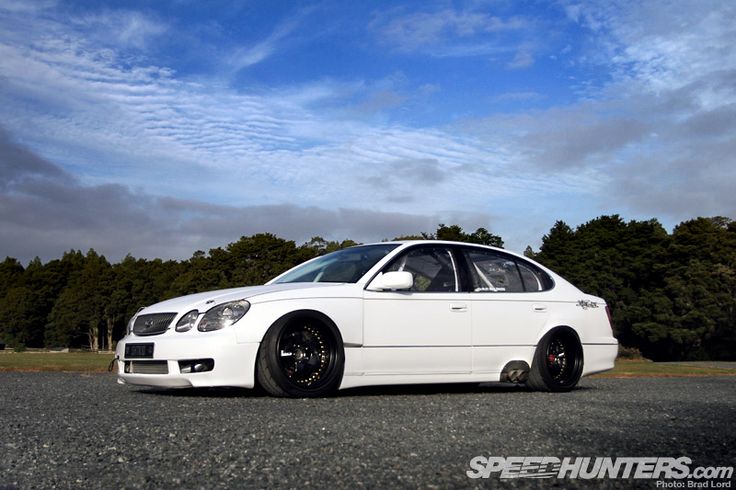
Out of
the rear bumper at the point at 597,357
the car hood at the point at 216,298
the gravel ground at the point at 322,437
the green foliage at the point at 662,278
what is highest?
the green foliage at the point at 662,278

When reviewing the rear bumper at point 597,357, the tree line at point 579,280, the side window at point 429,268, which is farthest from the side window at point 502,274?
the tree line at point 579,280

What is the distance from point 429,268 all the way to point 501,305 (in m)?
0.89

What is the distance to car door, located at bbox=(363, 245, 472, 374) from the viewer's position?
7766 millimetres

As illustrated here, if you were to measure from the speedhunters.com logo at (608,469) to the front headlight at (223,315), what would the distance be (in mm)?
3610

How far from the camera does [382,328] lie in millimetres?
7801

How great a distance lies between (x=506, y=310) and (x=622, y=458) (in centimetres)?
467

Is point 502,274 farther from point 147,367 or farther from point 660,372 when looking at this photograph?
point 660,372

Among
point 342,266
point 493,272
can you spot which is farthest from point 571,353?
point 342,266

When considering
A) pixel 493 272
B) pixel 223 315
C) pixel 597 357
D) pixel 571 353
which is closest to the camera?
pixel 223 315

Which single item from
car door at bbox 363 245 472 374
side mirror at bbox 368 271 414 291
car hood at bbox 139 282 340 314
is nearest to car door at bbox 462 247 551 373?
car door at bbox 363 245 472 374

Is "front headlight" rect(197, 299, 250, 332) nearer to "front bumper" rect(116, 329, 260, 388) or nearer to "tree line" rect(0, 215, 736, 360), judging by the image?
"front bumper" rect(116, 329, 260, 388)

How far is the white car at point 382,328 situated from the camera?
712 cm

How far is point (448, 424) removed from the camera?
531 centimetres

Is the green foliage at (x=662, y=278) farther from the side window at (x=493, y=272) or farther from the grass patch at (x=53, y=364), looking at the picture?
the side window at (x=493, y=272)
